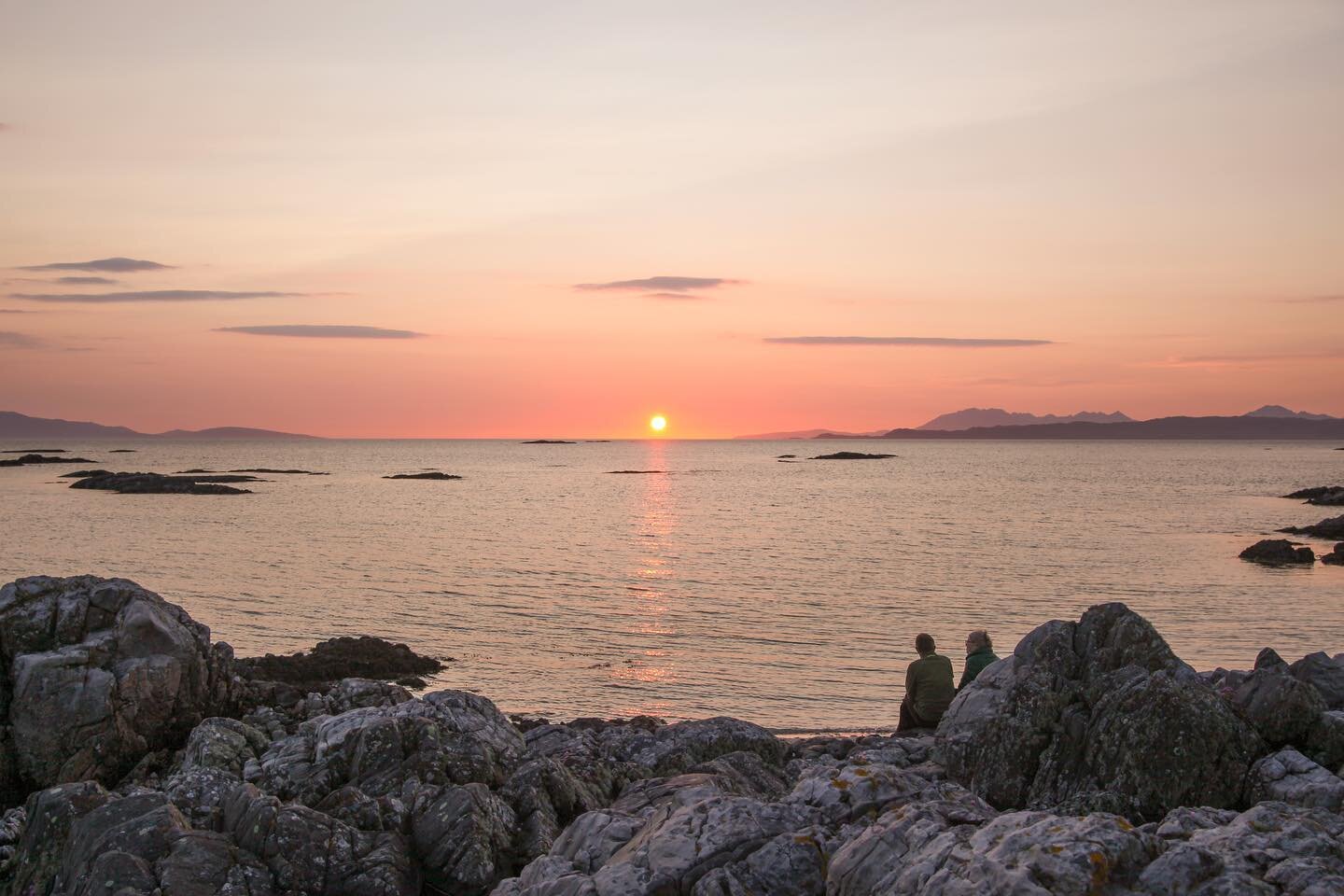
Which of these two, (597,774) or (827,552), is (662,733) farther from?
(827,552)

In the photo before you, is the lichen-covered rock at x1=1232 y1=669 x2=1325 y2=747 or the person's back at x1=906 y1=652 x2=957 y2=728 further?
the person's back at x1=906 y1=652 x2=957 y2=728

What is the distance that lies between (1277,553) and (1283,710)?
160 ft

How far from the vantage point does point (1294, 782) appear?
10742mm

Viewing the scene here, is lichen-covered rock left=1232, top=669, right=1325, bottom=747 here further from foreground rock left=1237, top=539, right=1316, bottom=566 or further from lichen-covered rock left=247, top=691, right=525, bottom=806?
foreground rock left=1237, top=539, right=1316, bottom=566

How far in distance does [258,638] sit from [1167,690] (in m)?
29.2

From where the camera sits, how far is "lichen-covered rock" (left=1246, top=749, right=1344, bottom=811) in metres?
10.4

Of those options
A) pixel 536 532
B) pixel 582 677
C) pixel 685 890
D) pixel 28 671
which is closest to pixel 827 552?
pixel 536 532

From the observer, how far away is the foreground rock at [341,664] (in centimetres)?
2712

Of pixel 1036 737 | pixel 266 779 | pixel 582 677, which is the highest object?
pixel 1036 737

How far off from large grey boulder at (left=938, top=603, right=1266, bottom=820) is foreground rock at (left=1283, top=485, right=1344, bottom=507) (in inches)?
3754

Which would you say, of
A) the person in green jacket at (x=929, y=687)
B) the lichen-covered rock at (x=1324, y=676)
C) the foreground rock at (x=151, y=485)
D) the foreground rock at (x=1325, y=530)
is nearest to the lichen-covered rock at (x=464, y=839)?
the person in green jacket at (x=929, y=687)

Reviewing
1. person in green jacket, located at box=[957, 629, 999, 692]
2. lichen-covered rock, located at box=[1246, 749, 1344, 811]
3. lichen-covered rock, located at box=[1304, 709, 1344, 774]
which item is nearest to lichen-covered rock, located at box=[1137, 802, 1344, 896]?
lichen-covered rock, located at box=[1246, 749, 1344, 811]

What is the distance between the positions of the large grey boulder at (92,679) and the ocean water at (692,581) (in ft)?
30.1

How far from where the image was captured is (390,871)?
470 inches
